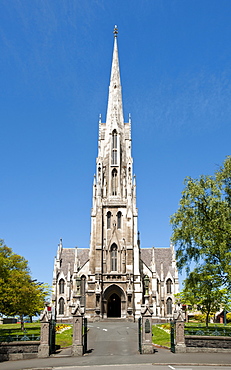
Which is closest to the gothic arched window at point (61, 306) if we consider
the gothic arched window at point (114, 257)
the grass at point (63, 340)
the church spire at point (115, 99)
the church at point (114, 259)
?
the church at point (114, 259)

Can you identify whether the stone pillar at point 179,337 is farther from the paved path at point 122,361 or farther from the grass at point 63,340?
the grass at point 63,340

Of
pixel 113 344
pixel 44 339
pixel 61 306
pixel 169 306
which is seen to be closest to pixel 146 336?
pixel 113 344

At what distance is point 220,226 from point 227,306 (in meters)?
12.3

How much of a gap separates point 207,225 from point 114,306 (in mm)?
29972

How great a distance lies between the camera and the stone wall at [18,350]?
63.9 ft

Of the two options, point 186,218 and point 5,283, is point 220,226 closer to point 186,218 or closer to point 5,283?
point 186,218

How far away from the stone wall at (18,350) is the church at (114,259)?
2669 centimetres

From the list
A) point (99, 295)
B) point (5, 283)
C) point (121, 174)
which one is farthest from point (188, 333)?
point (121, 174)

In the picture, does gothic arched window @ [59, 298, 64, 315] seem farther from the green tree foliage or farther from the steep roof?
the green tree foliage

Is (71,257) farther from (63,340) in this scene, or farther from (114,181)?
(63,340)

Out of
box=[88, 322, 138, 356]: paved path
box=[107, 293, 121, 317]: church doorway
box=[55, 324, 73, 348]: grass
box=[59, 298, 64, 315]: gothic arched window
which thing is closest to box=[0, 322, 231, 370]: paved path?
box=[88, 322, 138, 356]: paved path

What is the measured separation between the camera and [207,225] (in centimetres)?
2672

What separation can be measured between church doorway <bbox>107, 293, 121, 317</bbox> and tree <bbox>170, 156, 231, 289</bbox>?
24869 mm

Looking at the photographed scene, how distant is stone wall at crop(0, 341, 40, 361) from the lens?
19469mm
